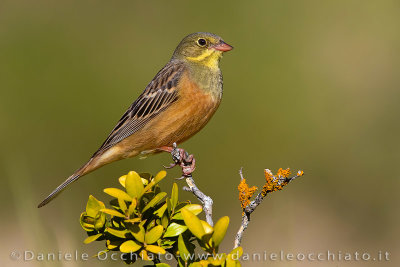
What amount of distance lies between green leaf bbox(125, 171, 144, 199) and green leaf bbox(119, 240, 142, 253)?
6.9 inches

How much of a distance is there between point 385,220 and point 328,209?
22.3 inches

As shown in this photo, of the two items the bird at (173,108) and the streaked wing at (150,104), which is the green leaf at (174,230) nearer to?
the bird at (173,108)

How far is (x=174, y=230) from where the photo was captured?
8.61ft

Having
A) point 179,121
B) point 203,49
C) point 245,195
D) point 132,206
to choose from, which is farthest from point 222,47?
point 132,206

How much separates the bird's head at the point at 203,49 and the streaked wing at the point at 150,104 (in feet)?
0.51

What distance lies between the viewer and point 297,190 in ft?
22.5

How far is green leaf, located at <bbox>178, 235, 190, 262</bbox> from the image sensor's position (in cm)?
255

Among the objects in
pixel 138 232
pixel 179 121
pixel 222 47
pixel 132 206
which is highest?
pixel 222 47

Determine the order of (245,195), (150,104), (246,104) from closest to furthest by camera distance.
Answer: (245,195), (150,104), (246,104)

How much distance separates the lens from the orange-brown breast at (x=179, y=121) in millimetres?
4520

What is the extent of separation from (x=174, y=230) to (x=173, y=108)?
208 centimetres

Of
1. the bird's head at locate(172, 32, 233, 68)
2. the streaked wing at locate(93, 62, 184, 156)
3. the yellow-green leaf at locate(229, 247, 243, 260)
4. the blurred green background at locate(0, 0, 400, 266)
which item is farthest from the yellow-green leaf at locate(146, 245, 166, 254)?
the blurred green background at locate(0, 0, 400, 266)

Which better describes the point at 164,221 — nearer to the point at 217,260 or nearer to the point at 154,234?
the point at 154,234

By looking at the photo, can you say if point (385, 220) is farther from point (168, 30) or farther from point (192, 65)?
point (168, 30)
